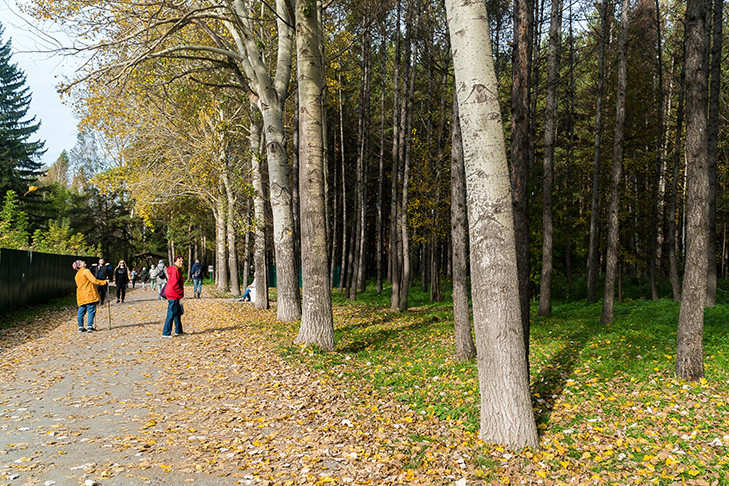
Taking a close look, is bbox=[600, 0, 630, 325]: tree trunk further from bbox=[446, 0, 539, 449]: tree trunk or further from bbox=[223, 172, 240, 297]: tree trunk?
bbox=[223, 172, 240, 297]: tree trunk

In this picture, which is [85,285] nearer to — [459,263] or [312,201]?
[312,201]

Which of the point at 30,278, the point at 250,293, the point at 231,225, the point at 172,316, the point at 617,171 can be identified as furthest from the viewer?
the point at 231,225

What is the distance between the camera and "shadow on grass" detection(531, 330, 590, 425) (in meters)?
5.57

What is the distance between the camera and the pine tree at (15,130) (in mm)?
40722

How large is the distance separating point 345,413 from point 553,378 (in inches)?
127

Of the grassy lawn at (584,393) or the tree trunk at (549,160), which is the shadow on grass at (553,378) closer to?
the grassy lawn at (584,393)

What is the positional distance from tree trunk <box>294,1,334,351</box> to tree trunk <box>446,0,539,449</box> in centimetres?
Answer: 470

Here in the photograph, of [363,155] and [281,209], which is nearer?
[281,209]

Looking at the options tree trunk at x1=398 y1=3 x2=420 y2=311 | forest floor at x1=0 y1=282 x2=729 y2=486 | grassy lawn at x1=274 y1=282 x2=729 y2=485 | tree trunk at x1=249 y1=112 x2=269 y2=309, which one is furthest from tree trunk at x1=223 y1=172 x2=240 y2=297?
forest floor at x1=0 y1=282 x2=729 y2=486

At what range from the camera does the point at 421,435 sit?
5129 mm

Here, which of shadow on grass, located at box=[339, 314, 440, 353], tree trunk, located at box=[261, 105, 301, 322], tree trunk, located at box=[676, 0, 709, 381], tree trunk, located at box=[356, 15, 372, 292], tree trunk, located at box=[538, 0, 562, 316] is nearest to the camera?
tree trunk, located at box=[676, 0, 709, 381]

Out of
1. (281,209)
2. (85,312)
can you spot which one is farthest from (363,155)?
(85,312)

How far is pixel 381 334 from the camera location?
10680 millimetres

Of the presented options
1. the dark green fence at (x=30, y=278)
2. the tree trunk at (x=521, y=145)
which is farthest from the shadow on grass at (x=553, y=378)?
the dark green fence at (x=30, y=278)
